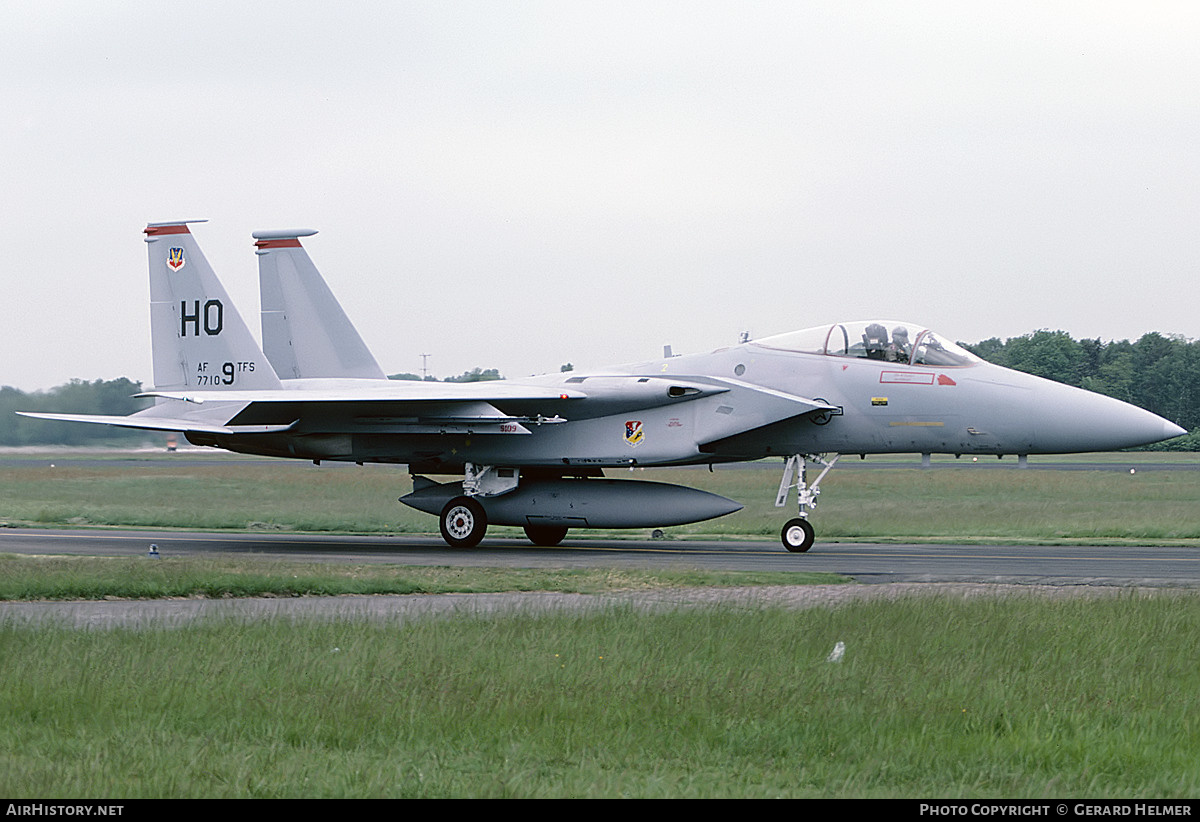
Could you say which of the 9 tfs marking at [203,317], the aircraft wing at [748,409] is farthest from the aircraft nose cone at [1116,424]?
the 9 tfs marking at [203,317]

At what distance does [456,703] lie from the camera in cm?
699

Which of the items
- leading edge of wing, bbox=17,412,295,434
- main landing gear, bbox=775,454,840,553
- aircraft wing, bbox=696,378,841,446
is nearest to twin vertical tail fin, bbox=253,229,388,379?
leading edge of wing, bbox=17,412,295,434

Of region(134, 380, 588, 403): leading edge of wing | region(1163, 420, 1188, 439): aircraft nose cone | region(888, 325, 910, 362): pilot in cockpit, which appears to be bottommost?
region(1163, 420, 1188, 439): aircraft nose cone

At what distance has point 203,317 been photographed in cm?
2275

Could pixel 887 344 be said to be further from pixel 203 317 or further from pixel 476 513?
pixel 203 317

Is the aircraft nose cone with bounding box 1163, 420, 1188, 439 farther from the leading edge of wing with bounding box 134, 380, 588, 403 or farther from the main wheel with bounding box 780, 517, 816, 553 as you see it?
the leading edge of wing with bounding box 134, 380, 588, 403

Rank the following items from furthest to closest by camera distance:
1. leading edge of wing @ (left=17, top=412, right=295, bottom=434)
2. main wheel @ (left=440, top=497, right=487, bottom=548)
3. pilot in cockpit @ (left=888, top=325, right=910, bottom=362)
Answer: leading edge of wing @ (left=17, top=412, right=295, bottom=434)
main wheel @ (left=440, top=497, right=487, bottom=548)
pilot in cockpit @ (left=888, top=325, right=910, bottom=362)

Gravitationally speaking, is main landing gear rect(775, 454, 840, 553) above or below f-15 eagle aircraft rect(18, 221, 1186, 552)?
below

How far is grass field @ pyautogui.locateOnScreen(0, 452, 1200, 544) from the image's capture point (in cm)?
2398

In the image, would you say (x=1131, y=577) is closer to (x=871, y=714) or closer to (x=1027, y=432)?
(x=1027, y=432)

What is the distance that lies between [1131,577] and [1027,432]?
396 centimetres

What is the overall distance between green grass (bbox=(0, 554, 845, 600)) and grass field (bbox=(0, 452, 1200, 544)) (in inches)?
347

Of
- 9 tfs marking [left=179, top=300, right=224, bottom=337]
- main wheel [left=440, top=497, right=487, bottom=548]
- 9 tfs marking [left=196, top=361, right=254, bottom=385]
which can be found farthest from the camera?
9 tfs marking [left=179, top=300, right=224, bottom=337]

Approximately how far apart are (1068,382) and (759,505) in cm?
5392
